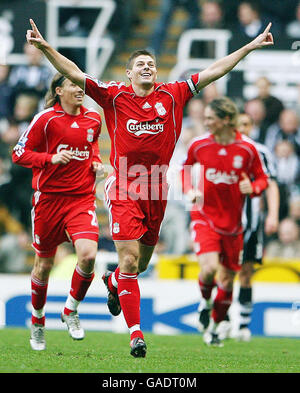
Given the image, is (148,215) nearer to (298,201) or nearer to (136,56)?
(136,56)

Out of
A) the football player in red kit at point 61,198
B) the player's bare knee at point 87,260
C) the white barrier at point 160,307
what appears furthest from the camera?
the white barrier at point 160,307

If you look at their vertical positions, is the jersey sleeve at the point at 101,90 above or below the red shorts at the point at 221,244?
above

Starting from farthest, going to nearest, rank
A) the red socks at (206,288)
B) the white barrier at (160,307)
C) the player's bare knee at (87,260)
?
the white barrier at (160,307)
the red socks at (206,288)
the player's bare knee at (87,260)

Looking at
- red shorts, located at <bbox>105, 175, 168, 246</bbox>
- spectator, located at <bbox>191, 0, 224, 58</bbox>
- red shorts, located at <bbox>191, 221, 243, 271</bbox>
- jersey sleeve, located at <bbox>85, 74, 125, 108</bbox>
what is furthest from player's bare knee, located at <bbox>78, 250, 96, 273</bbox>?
spectator, located at <bbox>191, 0, 224, 58</bbox>

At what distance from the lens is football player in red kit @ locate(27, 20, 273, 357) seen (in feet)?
24.3

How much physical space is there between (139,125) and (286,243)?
6676 mm

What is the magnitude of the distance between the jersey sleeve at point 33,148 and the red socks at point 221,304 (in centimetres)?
280

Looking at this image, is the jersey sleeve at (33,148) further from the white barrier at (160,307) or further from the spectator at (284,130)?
the spectator at (284,130)

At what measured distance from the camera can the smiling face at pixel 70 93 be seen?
8.45 m

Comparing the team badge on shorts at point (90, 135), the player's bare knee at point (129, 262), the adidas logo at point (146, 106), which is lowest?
the player's bare knee at point (129, 262)

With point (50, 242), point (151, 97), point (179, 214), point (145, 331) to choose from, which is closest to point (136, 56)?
point (151, 97)

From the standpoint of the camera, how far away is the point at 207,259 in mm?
9680

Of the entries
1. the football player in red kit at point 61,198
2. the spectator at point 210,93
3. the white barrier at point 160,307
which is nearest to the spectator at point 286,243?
the white barrier at point 160,307

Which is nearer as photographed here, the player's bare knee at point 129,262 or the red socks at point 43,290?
the player's bare knee at point 129,262
